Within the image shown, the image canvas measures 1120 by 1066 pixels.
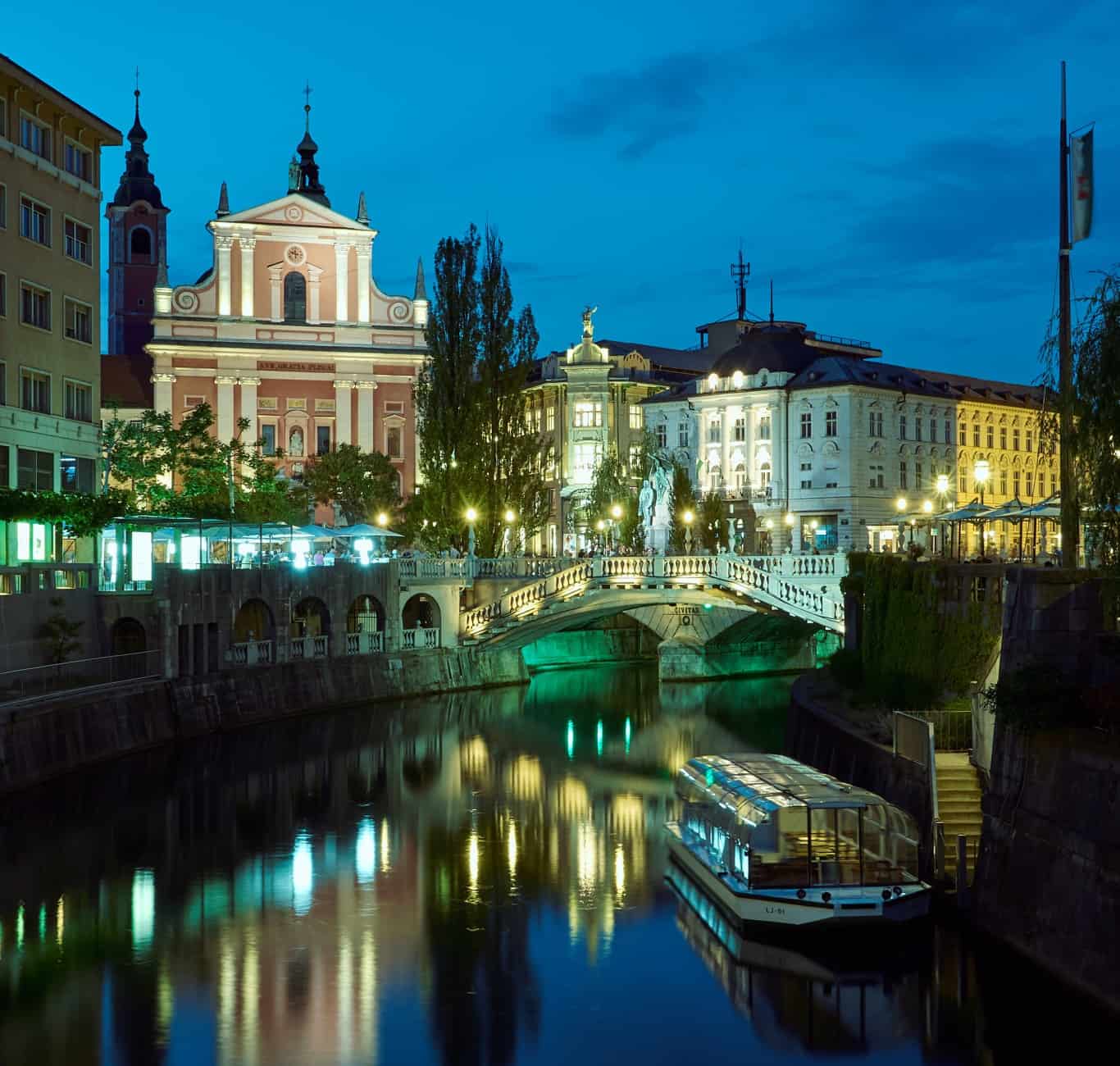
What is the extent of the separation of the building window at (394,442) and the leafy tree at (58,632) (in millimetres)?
44391

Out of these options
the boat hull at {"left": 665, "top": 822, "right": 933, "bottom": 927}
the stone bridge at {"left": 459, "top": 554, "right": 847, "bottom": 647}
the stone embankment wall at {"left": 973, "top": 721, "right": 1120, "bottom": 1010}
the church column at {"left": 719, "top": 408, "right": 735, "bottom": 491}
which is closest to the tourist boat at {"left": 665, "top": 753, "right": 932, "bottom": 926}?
the boat hull at {"left": 665, "top": 822, "right": 933, "bottom": 927}

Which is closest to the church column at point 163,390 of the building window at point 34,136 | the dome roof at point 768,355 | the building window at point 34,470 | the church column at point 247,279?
the church column at point 247,279

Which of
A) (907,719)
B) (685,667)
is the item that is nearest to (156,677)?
(907,719)

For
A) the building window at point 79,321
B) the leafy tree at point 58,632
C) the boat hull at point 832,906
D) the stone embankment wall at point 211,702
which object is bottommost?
the boat hull at point 832,906

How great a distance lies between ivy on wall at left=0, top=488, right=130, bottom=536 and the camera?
5247 cm

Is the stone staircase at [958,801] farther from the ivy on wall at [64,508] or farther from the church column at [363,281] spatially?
the church column at [363,281]

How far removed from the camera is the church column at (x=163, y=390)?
9119 cm

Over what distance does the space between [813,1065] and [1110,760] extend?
6.15 meters

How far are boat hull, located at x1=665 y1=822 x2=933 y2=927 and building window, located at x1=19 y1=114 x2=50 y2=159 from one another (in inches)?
1579

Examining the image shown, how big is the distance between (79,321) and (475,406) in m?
18.0

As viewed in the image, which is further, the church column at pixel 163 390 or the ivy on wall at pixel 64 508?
the church column at pixel 163 390

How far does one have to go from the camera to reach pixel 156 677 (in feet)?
167

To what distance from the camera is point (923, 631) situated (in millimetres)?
40781

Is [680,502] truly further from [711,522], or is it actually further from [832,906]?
[832,906]
